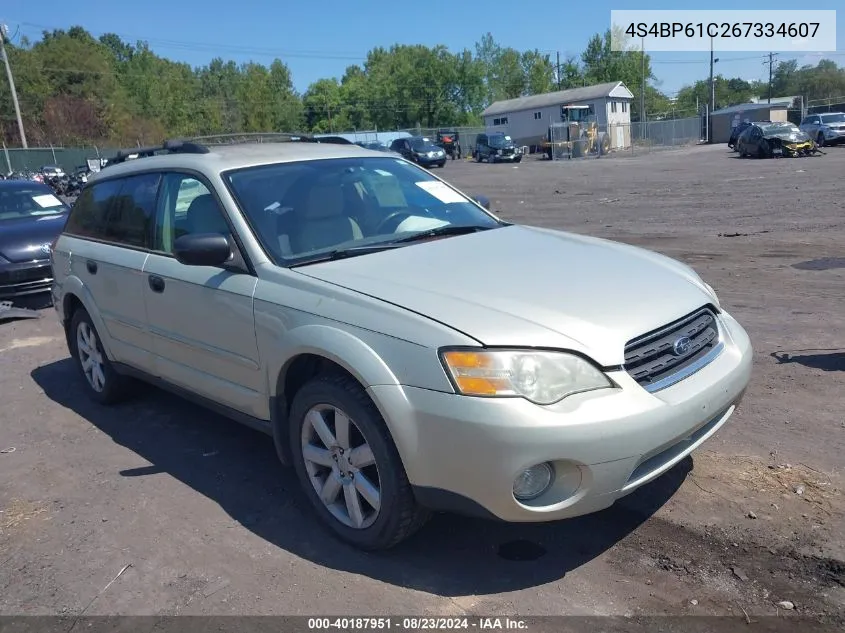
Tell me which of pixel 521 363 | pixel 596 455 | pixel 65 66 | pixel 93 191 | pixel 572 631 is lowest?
pixel 572 631

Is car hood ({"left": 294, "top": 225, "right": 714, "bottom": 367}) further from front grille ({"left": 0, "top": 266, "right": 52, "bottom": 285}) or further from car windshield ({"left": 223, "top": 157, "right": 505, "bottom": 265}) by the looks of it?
front grille ({"left": 0, "top": 266, "right": 52, "bottom": 285})

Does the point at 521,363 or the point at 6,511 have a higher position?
the point at 521,363

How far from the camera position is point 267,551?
3.43 metres

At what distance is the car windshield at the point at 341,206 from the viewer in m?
3.85

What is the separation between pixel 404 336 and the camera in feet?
9.58

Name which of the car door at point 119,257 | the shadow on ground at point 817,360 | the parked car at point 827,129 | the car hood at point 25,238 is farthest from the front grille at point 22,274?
the parked car at point 827,129

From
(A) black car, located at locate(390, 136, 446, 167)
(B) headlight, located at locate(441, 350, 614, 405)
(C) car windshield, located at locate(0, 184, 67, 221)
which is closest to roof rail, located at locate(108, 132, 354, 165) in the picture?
(B) headlight, located at locate(441, 350, 614, 405)

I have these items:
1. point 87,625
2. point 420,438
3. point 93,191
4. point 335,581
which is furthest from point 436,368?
point 93,191

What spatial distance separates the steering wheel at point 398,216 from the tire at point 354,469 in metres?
1.14

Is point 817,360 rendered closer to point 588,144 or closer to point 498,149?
point 498,149

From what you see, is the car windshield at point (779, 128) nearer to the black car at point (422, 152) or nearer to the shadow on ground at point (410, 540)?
the black car at point (422, 152)

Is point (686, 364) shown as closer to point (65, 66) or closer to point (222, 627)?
point (222, 627)

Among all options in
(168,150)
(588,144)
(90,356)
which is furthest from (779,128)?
(90,356)

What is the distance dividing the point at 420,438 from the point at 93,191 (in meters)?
3.89
